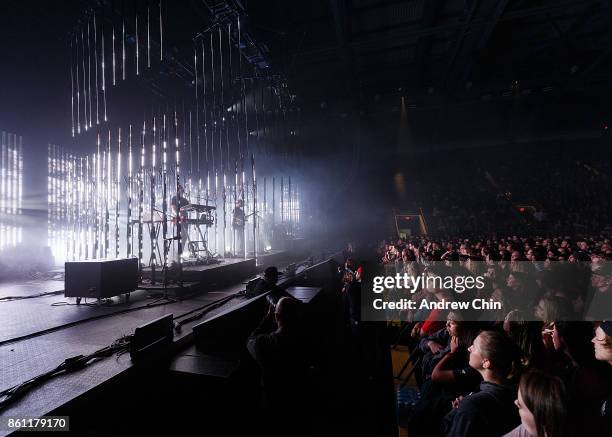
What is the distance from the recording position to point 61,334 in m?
2.66

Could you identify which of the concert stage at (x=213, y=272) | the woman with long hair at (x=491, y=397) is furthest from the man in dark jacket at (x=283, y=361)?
the concert stage at (x=213, y=272)

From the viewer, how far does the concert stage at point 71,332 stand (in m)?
1.67

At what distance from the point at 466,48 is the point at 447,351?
11622 millimetres

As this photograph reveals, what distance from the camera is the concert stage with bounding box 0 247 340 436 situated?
167cm

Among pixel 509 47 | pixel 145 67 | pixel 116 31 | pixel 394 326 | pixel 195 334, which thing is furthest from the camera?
pixel 509 47

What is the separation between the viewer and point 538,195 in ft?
52.0

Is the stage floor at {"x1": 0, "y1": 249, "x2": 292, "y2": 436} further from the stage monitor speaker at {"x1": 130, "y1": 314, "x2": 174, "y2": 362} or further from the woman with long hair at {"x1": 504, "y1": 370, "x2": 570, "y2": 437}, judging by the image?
the woman with long hair at {"x1": 504, "y1": 370, "x2": 570, "y2": 437}

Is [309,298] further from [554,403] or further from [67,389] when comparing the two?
[554,403]

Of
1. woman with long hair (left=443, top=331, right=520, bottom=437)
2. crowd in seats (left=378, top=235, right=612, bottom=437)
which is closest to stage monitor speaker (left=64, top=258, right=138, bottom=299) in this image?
crowd in seats (left=378, top=235, right=612, bottom=437)

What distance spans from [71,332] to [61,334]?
0.25 feet

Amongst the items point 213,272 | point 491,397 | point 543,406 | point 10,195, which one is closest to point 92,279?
point 213,272

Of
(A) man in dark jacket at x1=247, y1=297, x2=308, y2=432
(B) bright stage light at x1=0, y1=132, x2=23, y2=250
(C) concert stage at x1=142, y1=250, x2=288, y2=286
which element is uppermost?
(B) bright stage light at x1=0, y1=132, x2=23, y2=250

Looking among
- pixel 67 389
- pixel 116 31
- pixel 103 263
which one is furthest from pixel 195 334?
pixel 116 31

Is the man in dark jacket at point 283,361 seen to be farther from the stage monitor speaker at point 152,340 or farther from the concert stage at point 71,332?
the stage monitor speaker at point 152,340
